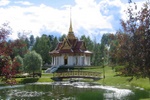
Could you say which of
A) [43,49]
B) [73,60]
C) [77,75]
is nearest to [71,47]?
[73,60]

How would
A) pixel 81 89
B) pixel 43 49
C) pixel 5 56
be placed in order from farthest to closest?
pixel 43 49, pixel 81 89, pixel 5 56

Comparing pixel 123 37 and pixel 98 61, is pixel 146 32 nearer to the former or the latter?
pixel 123 37

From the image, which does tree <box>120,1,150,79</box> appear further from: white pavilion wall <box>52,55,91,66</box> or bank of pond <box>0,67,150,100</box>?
white pavilion wall <box>52,55,91,66</box>

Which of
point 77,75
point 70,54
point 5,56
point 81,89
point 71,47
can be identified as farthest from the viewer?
point 71,47

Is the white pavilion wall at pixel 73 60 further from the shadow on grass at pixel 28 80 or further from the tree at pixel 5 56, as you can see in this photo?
the tree at pixel 5 56

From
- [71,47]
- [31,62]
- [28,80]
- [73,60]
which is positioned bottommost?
[28,80]

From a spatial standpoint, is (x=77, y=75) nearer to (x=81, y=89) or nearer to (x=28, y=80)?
(x=28, y=80)

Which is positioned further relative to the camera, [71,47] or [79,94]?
[71,47]

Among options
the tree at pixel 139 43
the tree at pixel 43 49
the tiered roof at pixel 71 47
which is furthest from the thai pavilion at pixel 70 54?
the tree at pixel 139 43

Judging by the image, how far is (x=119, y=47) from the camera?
15297mm

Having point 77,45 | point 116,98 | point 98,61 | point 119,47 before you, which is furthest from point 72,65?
point 119,47

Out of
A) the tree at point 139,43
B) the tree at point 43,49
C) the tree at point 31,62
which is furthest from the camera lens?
the tree at point 43,49

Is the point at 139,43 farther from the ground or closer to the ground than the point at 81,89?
farther from the ground

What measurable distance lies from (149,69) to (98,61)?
83670 millimetres
